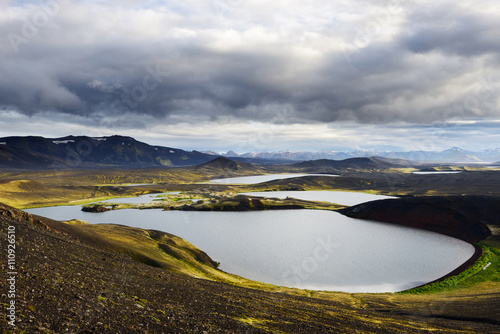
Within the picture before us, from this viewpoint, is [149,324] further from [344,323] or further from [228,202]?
[228,202]

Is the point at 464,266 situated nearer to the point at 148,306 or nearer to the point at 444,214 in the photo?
the point at 444,214

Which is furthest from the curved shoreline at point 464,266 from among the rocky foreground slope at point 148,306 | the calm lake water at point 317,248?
the rocky foreground slope at point 148,306

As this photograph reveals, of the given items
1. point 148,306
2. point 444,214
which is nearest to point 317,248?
point 148,306

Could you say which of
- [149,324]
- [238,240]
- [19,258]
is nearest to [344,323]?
[149,324]

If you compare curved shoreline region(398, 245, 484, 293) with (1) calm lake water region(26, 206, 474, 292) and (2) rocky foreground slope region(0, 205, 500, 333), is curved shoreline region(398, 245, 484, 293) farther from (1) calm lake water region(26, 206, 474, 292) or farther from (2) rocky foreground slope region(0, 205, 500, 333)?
(2) rocky foreground slope region(0, 205, 500, 333)

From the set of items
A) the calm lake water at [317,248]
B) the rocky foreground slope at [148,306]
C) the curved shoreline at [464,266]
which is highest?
the rocky foreground slope at [148,306]

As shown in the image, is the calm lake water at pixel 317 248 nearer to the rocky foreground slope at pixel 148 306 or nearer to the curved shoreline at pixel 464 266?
the curved shoreline at pixel 464 266
